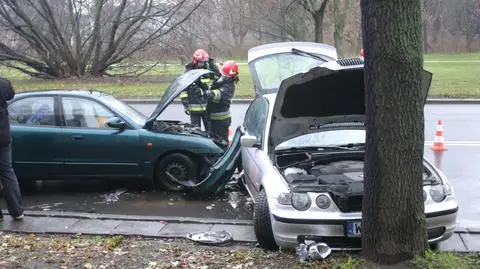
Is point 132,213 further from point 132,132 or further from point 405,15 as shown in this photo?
point 405,15

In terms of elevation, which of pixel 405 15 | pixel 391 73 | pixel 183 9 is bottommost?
pixel 391 73

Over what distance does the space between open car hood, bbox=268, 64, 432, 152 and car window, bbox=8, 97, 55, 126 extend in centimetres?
325

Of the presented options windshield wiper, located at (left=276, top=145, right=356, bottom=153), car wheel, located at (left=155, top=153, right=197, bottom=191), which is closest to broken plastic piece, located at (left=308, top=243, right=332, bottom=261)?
windshield wiper, located at (left=276, top=145, right=356, bottom=153)

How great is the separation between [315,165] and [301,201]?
45.0 inches

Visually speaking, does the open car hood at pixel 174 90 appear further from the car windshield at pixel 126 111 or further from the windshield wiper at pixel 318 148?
the windshield wiper at pixel 318 148

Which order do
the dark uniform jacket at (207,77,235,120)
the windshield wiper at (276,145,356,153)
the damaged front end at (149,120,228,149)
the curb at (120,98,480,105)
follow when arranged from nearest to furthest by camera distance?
the windshield wiper at (276,145,356,153)
the damaged front end at (149,120,228,149)
the dark uniform jacket at (207,77,235,120)
the curb at (120,98,480,105)

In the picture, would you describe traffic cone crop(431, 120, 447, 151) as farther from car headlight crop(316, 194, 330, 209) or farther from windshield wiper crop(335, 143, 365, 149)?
car headlight crop(316, 194, 330, 209)

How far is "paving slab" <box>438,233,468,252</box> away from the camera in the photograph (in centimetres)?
569

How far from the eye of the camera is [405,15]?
4.25 meters

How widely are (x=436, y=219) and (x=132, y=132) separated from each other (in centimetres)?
430

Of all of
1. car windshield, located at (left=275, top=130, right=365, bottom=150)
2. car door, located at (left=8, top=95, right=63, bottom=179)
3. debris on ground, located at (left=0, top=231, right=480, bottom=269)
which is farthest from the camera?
car door, located at (left=8, top=95, right=63, bottom=179)

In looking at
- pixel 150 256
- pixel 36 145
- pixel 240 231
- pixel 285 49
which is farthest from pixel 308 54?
pixel 150 256

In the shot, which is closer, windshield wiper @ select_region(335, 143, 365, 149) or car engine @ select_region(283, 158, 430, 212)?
car engine @ select_region(283, 158, 430, 212)

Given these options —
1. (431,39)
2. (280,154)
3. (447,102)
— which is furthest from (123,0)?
(431,39)
